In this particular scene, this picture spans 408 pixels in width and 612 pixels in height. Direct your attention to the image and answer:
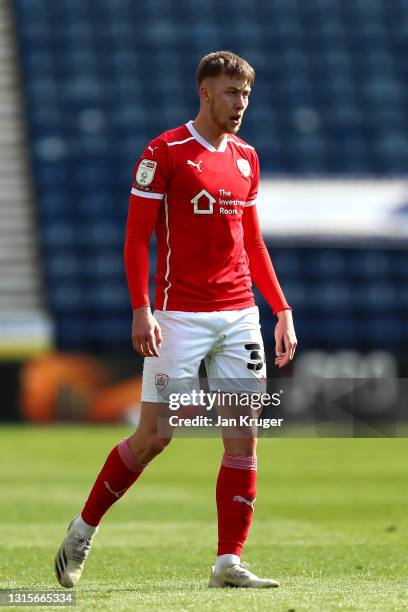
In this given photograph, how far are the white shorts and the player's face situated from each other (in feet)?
2.30

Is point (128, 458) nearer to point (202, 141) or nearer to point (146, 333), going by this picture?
point (146, 333)

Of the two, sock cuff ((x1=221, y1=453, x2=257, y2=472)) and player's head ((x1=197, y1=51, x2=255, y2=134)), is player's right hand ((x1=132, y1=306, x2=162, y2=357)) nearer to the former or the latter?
sock cuff ((x1=221, y1=453, x2=257, y2=472))

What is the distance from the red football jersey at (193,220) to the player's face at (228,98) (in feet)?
0.43

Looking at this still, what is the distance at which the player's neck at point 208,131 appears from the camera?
4.85m

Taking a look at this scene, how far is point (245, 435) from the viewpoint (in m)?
4.82

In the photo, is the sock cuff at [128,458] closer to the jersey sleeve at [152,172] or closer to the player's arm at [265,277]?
the player's arm at [265,277]

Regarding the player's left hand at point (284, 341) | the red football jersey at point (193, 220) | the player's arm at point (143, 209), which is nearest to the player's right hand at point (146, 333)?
the player's arm at point (143, 209)

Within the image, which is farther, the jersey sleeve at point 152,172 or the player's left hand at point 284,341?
the player's left hand at point 284,341

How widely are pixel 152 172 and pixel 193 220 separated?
233mm

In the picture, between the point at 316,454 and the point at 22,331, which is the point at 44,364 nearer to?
the point at 22,331

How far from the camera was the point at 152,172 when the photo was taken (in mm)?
4707

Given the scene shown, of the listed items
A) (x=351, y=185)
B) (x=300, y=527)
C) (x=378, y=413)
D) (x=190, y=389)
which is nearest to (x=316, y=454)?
(x=378, y=413)

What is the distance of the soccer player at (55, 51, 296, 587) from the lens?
472cm

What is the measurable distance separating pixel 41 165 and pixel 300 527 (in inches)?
644
